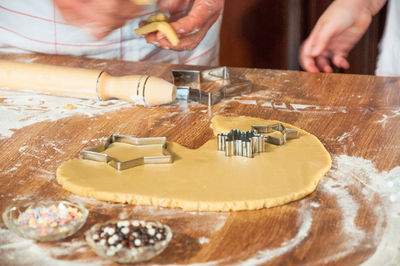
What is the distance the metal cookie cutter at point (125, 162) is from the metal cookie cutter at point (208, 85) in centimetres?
38

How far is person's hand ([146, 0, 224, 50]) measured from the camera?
86.7 inches

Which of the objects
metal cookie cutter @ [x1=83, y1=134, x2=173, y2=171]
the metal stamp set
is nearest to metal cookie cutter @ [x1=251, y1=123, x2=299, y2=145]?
the metal stamp set

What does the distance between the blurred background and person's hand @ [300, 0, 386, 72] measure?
0.04 m

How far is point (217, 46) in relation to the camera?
250 cm

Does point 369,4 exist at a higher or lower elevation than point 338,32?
higher

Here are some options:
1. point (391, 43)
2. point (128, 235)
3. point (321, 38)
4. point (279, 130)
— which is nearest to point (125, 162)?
point (128, 235)

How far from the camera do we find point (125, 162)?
45.1 inches

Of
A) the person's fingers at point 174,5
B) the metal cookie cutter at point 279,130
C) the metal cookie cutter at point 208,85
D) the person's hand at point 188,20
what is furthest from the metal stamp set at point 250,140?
the person's fingers at point 174,5

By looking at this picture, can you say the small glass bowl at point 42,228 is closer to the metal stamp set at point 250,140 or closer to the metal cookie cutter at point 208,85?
the metal stamp set at point 250,140

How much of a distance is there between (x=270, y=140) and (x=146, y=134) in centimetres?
32

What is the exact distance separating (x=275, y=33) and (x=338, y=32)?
0.92ft

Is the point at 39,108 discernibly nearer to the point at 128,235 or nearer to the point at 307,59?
the point at 128,235

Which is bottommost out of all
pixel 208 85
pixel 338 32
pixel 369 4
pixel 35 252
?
pixel 35 252

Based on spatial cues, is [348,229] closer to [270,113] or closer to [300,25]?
[270,113]
